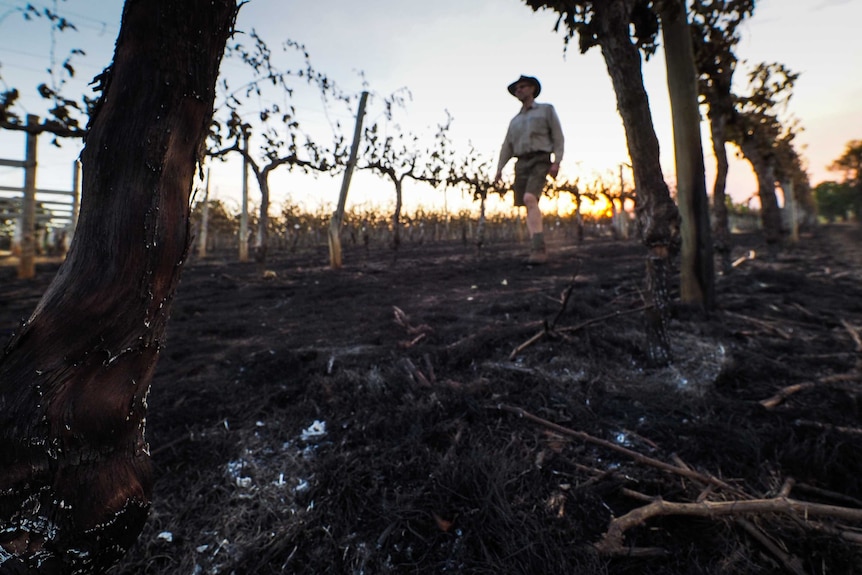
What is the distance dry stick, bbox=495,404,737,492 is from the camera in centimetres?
142

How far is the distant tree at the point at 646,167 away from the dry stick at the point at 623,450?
4.07 ft

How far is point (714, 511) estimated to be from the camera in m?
1.21

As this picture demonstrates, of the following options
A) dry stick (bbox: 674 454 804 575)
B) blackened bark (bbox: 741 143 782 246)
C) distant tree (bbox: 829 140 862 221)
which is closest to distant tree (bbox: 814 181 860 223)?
distant tree (bbox: 829 140 862 221)

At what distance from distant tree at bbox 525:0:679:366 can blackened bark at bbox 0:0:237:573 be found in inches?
99.1

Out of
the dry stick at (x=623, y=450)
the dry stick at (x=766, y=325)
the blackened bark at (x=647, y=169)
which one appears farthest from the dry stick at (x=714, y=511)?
the dry stick at (x=766, y=325)

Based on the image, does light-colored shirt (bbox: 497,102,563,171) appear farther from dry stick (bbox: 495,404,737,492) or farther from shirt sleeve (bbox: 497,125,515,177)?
dry stick (bbox: 495,404,737,492)

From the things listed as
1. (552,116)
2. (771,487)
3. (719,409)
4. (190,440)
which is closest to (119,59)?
(190,440)

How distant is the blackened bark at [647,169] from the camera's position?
2578 millimetres

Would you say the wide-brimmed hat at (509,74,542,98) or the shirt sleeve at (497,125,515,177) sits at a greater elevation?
the wide-brimmed hat at (509,74,542,98)

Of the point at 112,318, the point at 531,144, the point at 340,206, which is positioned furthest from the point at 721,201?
the point at 340,206

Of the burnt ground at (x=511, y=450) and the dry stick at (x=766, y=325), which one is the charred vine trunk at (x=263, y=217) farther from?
the dry stick at (x=766, y=325)

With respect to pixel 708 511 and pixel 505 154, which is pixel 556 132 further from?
pixel 708 511

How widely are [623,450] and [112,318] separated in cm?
184

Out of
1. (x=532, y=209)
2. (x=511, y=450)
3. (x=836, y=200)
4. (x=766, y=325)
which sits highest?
(x=836, y=200)
